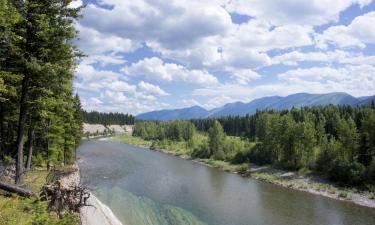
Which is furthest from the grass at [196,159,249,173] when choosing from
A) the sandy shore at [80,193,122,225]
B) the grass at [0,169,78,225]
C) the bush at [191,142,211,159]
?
the grass at [0,169,78,225]

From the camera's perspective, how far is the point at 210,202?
43.5m

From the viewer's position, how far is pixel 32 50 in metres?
21.2

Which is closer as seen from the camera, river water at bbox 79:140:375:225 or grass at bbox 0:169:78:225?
grass at bbox 0:169:78:225

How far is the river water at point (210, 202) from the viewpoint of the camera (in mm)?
35438

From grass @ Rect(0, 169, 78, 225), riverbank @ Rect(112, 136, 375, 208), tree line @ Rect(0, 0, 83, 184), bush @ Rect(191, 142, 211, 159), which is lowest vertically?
riverbank @ Rect(112, 136, 375, 208)

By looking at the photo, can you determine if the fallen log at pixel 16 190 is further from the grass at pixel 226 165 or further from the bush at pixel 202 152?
the bush at pixel 202 152

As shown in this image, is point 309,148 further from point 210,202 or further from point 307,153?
point 210,202

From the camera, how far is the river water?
35438 millimetres

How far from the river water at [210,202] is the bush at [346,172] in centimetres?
917

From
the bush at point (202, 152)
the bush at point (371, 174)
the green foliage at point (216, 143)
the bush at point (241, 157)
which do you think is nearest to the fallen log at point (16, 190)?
the bush at point (371, 174)

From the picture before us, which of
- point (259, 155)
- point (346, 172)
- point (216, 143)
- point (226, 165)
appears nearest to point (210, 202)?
point (346, 172)

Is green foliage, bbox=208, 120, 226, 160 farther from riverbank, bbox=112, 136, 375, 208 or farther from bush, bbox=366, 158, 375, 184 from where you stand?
bush, bbox=366, 158, 375, 184

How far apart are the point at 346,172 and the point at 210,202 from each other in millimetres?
28673

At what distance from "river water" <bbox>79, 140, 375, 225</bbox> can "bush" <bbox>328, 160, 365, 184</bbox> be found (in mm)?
9166
